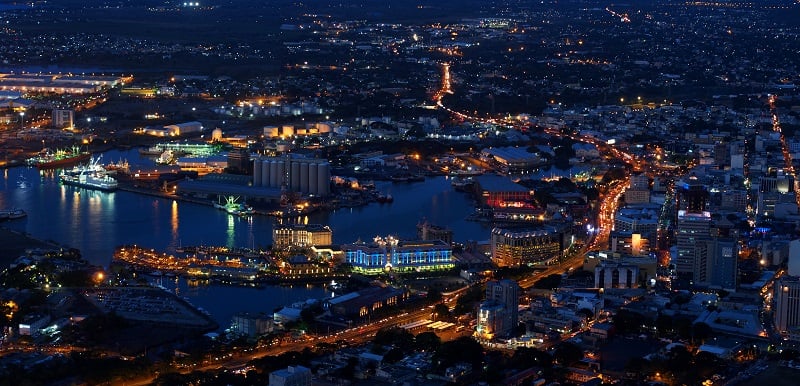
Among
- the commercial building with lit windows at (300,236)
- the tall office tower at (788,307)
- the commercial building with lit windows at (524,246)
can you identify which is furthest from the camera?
the commercial building with lit windows at (300,236)

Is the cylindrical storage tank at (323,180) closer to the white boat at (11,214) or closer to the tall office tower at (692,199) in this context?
the white boat at (11,214)

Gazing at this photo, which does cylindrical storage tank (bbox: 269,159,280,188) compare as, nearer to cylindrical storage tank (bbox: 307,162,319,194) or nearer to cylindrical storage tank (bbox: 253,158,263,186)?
cylindrical storage tank (bbox: 253,158,263,186)

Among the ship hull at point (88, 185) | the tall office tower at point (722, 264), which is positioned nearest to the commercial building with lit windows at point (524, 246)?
the tall office tower at point (722, 264)

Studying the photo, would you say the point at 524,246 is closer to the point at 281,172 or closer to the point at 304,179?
the point at 304,179

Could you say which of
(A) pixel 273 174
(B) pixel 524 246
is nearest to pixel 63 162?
(A) pixel 273 174

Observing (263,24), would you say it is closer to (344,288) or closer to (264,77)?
(264,77)

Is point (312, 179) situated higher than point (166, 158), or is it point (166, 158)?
point (312, 179)

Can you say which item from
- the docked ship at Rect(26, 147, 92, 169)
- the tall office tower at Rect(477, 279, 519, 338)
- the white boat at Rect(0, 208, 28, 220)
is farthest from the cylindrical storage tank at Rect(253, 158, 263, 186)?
the tall office tower at Rect(477, 279, 519, 338)
